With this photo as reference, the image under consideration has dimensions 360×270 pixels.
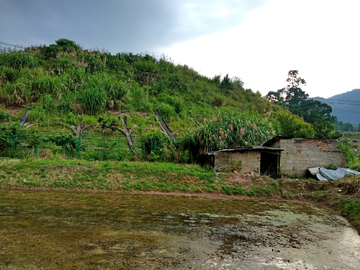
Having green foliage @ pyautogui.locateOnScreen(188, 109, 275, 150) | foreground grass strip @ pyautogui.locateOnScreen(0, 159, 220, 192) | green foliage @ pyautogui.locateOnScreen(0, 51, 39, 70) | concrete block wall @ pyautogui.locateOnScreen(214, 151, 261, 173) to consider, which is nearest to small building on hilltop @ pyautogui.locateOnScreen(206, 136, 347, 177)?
concrete block wall @ pyautogui.locateOnScreen(214, 151, 261, 173)

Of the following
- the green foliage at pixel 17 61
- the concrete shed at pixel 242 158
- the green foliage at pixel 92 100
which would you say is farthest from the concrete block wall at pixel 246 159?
the green foliage at pixel 17 61

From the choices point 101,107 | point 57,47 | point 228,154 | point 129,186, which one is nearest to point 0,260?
point 129,186

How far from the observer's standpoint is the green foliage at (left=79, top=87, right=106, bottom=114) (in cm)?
1947

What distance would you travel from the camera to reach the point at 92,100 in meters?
19.5

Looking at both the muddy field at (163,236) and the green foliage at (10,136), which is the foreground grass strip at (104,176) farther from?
the green foliage at (10,136)

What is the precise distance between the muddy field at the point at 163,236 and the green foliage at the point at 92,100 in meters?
10.6

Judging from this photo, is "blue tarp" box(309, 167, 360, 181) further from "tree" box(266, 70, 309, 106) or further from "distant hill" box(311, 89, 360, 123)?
"distant hill" box(311, 89, 360, 123)

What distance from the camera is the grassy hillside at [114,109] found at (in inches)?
585

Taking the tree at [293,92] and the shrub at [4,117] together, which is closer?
the shrub at [4,117]

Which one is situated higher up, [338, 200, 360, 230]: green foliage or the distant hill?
the distant hill

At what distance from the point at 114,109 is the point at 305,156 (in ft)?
48.5

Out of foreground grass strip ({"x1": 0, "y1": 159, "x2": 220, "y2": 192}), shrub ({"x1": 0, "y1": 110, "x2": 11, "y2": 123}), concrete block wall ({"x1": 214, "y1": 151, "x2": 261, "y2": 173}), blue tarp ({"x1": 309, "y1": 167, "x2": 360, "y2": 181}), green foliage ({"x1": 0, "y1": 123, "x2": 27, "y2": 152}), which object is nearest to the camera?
foreground grass strip ({"x1": 0, "y1": 159, "x2": 220, "y2": 192})

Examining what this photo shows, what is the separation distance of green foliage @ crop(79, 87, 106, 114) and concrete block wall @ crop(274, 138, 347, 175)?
13.5 m

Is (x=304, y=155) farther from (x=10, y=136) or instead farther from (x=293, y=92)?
(x=293, y=92)
